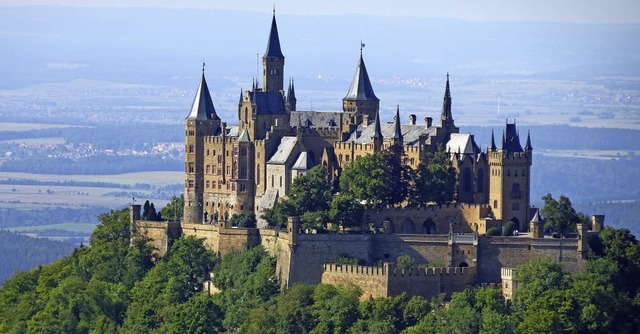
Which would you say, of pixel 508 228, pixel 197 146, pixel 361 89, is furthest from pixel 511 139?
pixel 197 146

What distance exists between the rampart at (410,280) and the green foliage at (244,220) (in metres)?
8.98

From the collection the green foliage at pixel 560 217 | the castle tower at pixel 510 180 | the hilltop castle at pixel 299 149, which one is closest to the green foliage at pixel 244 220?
the hilltop castle at pixel 299 149

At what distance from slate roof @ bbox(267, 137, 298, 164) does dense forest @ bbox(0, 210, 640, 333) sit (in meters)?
6.28

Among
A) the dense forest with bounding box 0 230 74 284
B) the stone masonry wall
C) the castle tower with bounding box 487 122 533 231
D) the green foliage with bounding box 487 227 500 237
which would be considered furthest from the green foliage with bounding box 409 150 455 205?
the dense forest with bounding box 0 230 74 284

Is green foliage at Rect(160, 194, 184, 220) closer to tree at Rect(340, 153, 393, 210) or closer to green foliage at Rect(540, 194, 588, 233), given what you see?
tree at Rect(340, 153, 393, 210)

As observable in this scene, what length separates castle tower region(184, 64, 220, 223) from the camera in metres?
95.7

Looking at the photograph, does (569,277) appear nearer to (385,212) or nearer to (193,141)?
(385,212)

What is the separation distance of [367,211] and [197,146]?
40.9 ft

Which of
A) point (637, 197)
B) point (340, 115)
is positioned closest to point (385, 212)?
point (340, 115)

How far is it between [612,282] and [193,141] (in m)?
25.4

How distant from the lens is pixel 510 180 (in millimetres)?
87812

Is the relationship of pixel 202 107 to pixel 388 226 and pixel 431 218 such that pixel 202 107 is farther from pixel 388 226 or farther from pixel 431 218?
pixel 431 218

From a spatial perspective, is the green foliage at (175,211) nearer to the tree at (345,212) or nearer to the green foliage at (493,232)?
the tree at (345,212)

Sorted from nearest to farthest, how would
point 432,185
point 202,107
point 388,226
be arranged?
point 388,226
point 432,185
point 202,107
